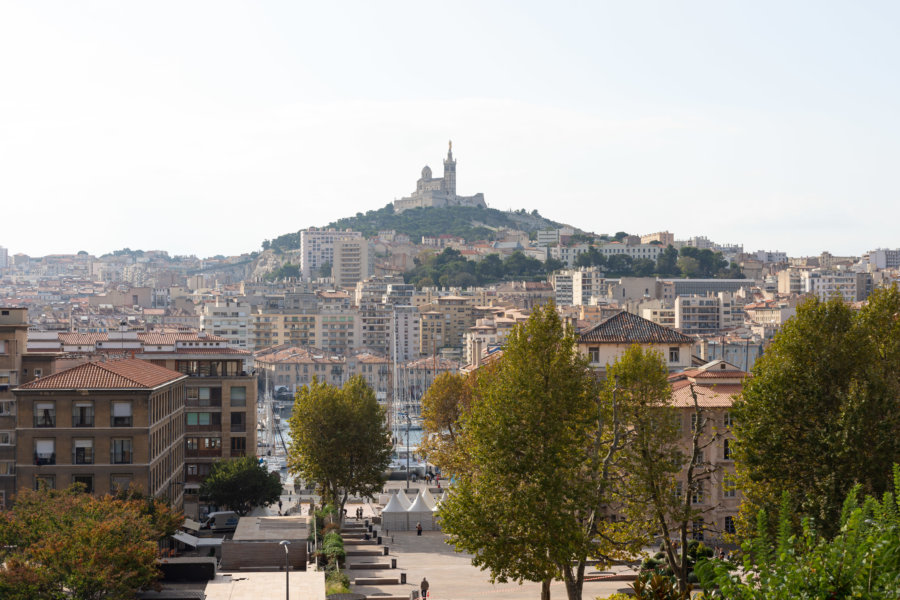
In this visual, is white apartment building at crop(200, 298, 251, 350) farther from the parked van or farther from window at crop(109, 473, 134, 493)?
window at crop(109, 473, 134, 493)

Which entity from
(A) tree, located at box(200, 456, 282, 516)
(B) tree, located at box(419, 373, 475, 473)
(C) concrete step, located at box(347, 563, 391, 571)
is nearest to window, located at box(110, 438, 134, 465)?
(C) concrete step, located at box(347, 563, 391, 571)

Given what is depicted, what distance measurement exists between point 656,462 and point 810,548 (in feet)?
53.7

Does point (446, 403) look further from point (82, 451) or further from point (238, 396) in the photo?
point (82, 451)

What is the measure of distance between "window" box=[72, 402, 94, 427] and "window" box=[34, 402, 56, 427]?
78 centimetres

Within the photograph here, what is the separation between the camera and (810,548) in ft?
56.5

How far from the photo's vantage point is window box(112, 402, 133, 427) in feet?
163

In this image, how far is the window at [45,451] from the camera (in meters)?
48.8

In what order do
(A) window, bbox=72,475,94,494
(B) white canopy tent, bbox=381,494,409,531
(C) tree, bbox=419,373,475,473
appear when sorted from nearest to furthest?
(A) window, bbox=72,475,94,494 → (B) white canopy tent, bbox=381,494,409,531 → (C) tree, bbox=419,373,475,473

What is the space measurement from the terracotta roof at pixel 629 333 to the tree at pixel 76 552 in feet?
90.2

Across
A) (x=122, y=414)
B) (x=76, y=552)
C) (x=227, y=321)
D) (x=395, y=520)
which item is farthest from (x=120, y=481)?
(x=227, y=321)

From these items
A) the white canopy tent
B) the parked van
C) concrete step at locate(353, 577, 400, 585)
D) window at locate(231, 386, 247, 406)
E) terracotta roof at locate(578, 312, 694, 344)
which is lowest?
the white canopy tent

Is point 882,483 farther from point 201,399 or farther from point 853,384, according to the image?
point 201,399

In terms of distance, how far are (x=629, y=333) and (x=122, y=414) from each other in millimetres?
25094

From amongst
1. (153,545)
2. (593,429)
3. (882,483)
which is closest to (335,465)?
(153,545)
